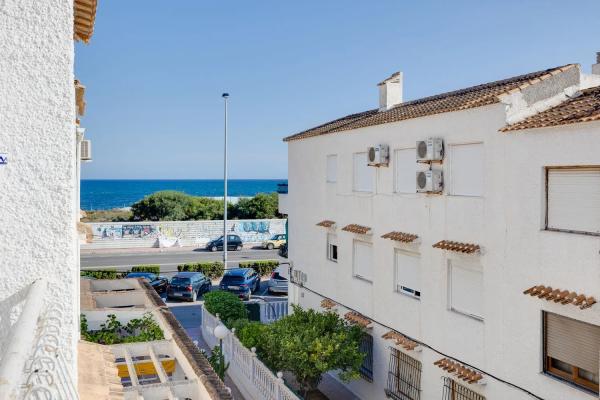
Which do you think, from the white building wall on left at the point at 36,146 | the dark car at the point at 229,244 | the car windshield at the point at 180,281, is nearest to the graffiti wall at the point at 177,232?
the dark car at the point at 229,244

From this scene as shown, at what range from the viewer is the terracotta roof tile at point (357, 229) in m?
16.0

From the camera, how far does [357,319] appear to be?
635 inches

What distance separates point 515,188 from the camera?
10570mm

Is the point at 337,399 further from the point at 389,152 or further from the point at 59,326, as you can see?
the point at 59,326

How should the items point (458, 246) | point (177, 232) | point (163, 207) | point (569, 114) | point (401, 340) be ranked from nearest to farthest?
point (569, 114)
point (458, 246)
point (401, 340)
point (177, 232)
point (163, 207)

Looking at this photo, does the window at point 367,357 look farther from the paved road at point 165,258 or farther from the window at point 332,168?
the paved road at point 165,258

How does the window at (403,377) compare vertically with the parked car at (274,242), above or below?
below

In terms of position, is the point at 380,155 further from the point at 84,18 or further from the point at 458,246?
the point at 84,18

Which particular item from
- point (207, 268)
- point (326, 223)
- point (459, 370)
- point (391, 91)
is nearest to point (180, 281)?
point (207, 268)

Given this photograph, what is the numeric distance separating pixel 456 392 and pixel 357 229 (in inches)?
220

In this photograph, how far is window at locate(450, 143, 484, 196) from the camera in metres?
11.7

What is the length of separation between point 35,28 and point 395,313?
12.8 meters

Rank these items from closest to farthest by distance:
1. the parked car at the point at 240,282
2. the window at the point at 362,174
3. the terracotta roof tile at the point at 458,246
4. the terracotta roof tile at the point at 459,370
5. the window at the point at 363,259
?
the terracotta roof tile at the point at 459,370 → the terracotta roof tile at the point at 458,246 → the window at the point at 362,174 → the window at the point at 363,259 → the parked car at the point at 240,282

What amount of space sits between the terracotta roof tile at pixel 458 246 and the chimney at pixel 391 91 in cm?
765
